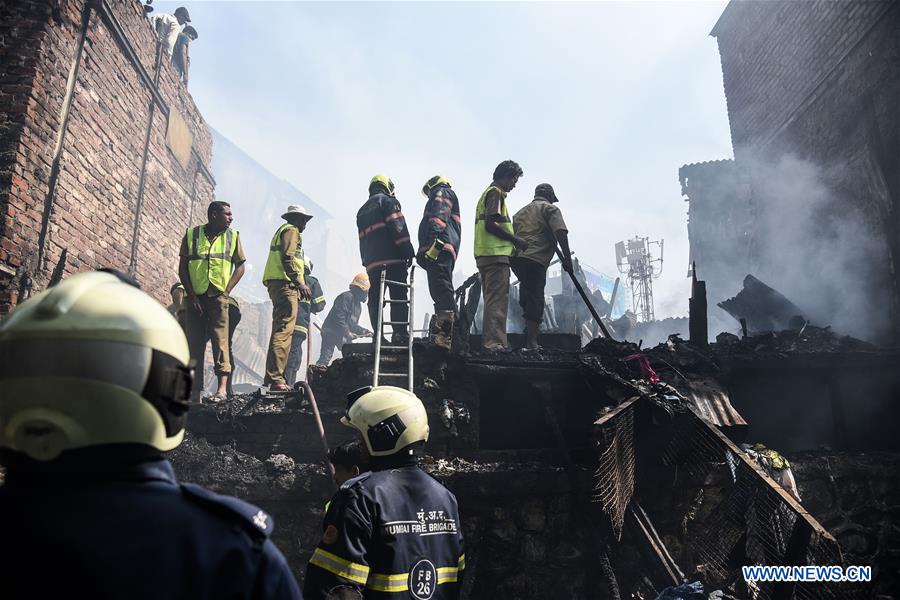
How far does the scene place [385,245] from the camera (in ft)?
21.6

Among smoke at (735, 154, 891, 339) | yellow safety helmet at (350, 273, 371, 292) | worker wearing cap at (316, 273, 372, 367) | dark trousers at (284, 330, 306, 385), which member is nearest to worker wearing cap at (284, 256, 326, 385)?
dark trousers at (284, 330, 306, 385)

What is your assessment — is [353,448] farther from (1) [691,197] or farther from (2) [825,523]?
(1) [691,197]

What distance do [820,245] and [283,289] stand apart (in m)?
10.4

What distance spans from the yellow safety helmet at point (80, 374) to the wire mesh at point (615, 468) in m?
4.16

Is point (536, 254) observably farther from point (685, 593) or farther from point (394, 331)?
point (685, 593)

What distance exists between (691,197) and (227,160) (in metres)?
46.0

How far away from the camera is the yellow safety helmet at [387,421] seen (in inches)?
96.5

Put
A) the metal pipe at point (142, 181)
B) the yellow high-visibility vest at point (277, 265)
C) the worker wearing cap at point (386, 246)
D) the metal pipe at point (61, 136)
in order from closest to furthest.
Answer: the yellow high-visibility vest at point (277, 265) → the metal pipe at point (61, 136) → the worker wearing cap at point (386, 246) → the metal pipe at point (142, 181)

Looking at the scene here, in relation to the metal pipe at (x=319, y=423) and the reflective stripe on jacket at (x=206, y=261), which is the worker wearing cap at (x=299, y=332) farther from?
the metal pipe at (x=319, y=423)

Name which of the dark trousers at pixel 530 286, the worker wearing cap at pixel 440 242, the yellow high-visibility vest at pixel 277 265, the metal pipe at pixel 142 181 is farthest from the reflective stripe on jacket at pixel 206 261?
the metal pipe at pixel 142 181

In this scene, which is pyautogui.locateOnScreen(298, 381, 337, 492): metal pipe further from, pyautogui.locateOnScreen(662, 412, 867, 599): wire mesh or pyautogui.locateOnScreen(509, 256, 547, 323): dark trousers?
pyautogui.locateOnScreen(662, 412, 867, 599): wire mesh

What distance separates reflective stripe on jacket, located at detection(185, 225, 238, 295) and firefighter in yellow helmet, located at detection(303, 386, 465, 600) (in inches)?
153

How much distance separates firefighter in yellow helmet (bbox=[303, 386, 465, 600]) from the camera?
2.14 m

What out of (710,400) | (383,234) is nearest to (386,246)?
(383,234)
